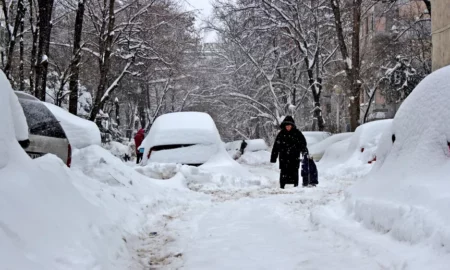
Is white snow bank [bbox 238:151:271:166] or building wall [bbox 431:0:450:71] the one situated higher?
building wall [bbox 431:0:450:71]

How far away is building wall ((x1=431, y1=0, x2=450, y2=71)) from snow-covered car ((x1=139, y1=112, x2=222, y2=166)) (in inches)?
238

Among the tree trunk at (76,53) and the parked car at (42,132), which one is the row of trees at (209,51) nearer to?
the tree trunk at (76,53)

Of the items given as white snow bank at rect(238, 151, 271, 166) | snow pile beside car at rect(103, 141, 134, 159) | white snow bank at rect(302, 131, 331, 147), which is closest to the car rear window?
white snow bank at rect(302, 131, 331, 147)

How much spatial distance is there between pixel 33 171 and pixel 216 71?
36.9m

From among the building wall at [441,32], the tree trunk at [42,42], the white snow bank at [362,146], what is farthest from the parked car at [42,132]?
the white snow bank at [362,146]

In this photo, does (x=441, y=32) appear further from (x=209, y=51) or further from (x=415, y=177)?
(x=209, y=51)

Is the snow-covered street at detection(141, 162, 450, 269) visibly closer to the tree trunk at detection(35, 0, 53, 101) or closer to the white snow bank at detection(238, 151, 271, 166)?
the tree trunk at detection(35, 0, 53, 101)

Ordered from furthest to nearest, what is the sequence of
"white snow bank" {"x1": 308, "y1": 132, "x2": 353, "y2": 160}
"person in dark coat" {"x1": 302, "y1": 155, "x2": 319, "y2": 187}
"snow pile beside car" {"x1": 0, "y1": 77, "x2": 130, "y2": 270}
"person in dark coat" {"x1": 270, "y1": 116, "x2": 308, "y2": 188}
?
"white snow bank" {"x1": 308, "y1": 132, "x2": 353, "y2": 160} < "person in dark coat" {"x1": 302, "y1": 155, "x2": 319, "y2": 187} < "person in dark coat" {"x1": 270, "y1": 116, "x2": 308, "y2": 188} < "snow pile beside car" {"x1": 0, "y1": 77, "x2": 130, "y2": 270}

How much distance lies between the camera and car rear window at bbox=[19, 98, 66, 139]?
6766 mm

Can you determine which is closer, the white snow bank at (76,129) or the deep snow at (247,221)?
the deep snow at (247,221)

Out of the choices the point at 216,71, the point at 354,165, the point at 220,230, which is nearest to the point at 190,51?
the point at 216,71

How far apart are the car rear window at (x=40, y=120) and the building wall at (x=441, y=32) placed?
9427 mm

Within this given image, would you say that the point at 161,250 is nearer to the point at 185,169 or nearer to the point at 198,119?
the point at 185,169

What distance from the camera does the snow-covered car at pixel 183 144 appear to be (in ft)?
40.0
